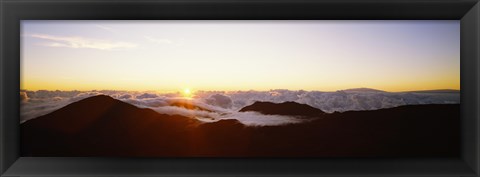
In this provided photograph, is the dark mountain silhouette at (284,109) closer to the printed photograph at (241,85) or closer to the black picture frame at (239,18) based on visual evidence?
the printed photograph at (241,85)

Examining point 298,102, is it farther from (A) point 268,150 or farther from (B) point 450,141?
(B) point 450,141

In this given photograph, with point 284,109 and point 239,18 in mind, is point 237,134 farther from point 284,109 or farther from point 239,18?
point 239,18

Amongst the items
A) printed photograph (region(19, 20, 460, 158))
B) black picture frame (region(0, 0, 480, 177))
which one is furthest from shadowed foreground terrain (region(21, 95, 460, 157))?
black picture frame (region(0, 0, 480, 177))

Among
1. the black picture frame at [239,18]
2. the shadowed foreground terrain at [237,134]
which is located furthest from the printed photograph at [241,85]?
the black picture frame at [239,18]

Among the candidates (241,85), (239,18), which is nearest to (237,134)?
(241,85)

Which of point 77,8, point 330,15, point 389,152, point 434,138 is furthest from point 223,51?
point 434,138

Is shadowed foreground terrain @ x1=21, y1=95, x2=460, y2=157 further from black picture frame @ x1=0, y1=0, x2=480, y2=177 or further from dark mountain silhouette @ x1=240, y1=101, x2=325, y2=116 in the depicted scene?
black picture frame @ x1=0, y1=0, x2=480, y2=177
